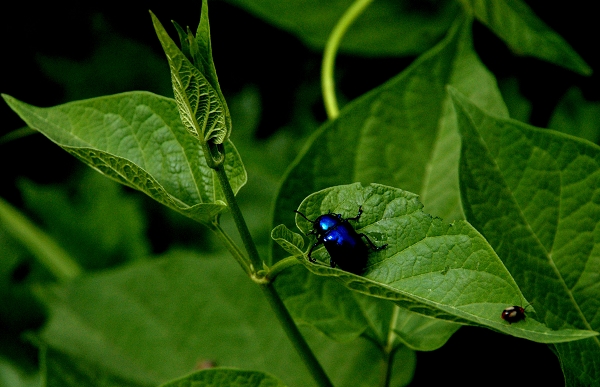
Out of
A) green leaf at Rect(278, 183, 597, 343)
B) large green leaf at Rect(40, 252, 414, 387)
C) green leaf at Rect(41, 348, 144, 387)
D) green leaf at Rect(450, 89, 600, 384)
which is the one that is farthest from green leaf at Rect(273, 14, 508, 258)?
green leaf at Rect(41, 348, 144, 387)

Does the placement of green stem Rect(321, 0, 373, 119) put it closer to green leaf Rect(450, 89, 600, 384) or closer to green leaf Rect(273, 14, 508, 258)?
green leaf Rect(273, 14, 508, 258)

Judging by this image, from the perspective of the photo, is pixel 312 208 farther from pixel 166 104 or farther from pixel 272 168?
pixel 272 168

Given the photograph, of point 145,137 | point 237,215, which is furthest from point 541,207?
point 145,137

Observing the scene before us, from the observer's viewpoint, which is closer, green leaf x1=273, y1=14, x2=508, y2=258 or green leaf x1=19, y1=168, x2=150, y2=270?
green leaf x1=273, y1=14, x2=508, y2=258

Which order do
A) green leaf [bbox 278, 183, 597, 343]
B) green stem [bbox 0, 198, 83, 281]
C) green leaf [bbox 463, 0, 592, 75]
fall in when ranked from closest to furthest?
green leaf [bbox 278, 183, 597, 343], green leaf [bbox 463, 0, 592, 75], green stem [bbox 0, 198, 83, 281]

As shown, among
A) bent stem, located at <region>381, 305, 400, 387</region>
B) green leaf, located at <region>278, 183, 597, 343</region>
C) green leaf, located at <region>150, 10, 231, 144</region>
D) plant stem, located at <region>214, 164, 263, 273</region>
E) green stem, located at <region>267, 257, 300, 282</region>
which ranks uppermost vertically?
green leaf, located at <region>150, 10, 231, 144</region>

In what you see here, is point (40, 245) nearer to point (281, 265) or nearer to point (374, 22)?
point (374, 22)
